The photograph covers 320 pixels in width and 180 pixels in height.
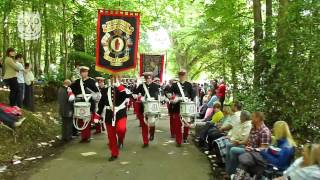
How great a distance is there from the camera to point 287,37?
460 inches

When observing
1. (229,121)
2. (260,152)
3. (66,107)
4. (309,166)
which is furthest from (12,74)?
(309,166)

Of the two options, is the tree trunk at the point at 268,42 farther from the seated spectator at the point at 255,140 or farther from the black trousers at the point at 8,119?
the black trousers at the point at 8,119

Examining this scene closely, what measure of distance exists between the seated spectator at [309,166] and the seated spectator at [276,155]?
101 centimetres

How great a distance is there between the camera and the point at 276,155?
6926 millimetres

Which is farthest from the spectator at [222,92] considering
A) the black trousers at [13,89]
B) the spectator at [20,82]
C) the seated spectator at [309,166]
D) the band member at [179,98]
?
the seated spectator at [309,166]

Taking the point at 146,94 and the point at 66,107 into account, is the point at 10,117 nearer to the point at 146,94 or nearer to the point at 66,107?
the point at 66,107

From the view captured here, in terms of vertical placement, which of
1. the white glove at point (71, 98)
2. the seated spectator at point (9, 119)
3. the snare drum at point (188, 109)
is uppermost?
the white glove at point (71, 98)

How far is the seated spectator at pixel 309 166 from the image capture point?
5.54 metres

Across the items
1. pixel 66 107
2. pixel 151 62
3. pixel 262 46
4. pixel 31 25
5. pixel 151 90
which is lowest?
pixel 66 107

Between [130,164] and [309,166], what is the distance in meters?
4.50

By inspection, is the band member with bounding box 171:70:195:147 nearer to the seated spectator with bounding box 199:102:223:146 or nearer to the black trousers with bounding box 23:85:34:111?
the seated spectator with bounding box 199:102:223:146

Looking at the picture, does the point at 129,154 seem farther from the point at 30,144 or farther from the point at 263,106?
the point at 263,106

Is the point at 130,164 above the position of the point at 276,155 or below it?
below

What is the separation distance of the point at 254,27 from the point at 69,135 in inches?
255
